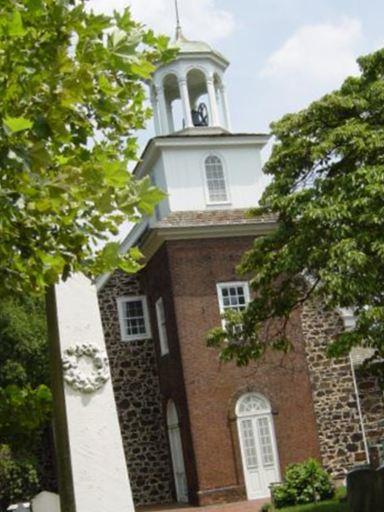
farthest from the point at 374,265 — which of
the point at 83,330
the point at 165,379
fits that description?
the point at 165,379

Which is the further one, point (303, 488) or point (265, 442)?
point (265, 442)

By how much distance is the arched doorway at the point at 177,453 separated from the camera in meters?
25.3

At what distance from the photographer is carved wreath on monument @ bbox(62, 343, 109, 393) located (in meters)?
6.03

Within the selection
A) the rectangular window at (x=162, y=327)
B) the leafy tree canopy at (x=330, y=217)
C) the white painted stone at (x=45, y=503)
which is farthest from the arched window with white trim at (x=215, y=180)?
the white painted stone at (x=45, y=503)

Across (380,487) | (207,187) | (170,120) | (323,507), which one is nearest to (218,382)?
(207,187)

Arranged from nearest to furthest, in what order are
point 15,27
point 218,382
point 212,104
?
point 15,27 < point 218,382 < point 212,104

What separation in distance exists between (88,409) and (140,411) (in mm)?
21187

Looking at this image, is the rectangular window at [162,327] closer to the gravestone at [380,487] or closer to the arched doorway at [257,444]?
the arched doorway at [257,444]

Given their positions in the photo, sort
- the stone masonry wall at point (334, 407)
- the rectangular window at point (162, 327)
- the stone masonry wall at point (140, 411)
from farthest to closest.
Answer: the stone masonry wall at point (140, 411)
the rectangular window at point (162, 327)
the stone masonry wall at point (334, 407)

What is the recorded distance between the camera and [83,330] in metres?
6.11

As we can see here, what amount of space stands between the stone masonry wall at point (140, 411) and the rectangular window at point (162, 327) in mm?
1239

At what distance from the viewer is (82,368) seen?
239 inches

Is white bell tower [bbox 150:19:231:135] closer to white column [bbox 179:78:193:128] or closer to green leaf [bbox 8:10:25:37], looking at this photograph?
white column [bbox 179:78:193:128]

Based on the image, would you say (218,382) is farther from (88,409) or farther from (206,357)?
(88,409)
